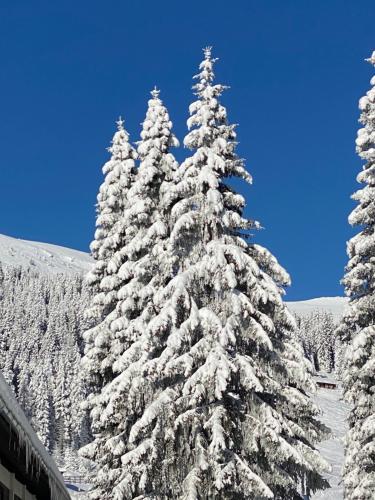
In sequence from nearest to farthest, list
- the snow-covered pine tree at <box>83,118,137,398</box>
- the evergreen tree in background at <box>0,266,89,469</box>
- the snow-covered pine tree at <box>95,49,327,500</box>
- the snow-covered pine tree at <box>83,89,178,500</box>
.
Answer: the snow-covered pine tree at <box>95,49,327,500</box> < the snow-covered pine tree at <box>83,89,178,500</box> < the snow-covered pine tree at <box>83,118,137,398</box> < the evergreen tree in background at <box>0,266,89,469</box>

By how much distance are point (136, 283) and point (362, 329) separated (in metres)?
7.27

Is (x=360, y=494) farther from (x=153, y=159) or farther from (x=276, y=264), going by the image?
(x=153, y=159)

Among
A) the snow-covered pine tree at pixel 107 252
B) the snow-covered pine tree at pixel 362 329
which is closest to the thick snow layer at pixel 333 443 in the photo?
the snow-covered pine tree at pixel 362 329

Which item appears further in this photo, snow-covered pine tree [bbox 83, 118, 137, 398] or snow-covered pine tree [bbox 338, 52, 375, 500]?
snow-covered pine tree [bbox 83, 118, 137, 398]

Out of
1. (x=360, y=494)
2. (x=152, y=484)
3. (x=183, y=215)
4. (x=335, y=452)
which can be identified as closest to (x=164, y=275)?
(x=183, y=215)

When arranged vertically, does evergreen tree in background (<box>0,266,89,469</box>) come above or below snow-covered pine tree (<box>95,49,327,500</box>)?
above

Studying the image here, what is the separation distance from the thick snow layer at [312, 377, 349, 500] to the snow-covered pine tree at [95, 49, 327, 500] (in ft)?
81.1

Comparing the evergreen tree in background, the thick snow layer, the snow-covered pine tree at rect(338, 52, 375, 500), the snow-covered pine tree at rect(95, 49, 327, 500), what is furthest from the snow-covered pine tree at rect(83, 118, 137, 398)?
the evergreen tree in background

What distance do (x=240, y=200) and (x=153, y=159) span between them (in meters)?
5.33

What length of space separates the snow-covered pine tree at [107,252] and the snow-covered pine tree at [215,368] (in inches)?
143

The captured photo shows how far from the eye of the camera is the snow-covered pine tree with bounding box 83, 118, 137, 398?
76.2 ft

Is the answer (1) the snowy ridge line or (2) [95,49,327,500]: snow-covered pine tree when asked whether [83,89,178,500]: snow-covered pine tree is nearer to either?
(2) [95,49,327,500]: snow-covered pine tree

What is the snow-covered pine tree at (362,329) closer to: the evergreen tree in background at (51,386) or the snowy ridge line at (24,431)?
the snowy ridge line at (24,431)

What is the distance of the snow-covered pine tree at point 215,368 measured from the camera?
672 inches
